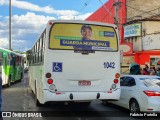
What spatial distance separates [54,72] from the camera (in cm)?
1018

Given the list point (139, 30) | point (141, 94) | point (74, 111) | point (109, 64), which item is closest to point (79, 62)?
point (109, 64)

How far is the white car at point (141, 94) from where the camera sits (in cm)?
1030

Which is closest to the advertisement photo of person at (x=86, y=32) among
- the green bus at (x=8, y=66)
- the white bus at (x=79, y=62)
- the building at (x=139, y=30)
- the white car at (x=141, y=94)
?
the white bus at (x=79, y=62)

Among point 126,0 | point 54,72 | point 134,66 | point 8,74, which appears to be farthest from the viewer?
point 126,0

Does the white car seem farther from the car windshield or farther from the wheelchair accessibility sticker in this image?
the wheelchair accessibility sticker

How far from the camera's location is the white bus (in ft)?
33.4

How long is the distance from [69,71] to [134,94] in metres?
2.50

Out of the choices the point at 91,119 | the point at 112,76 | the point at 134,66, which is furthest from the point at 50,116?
the point at 134,66

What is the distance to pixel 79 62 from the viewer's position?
1042 centimetres

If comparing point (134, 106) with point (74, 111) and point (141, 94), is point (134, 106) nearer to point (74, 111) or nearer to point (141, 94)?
point (141, 94)

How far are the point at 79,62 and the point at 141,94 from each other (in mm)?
2312

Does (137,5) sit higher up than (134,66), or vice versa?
(137,5)

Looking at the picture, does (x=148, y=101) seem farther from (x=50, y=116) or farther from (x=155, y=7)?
(x=155, y=7)

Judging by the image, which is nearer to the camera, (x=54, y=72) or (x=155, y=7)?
(x=54, y=72)
